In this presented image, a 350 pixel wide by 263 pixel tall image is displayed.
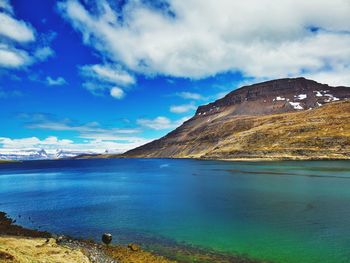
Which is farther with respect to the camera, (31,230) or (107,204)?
(107,204)

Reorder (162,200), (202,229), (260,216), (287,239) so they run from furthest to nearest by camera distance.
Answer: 1. (162,200)
2. (260,216)
3. (202,229)
4. (287,239)

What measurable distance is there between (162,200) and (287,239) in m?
37.4

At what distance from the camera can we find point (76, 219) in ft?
170

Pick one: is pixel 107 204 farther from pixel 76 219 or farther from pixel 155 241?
pixel 155 241

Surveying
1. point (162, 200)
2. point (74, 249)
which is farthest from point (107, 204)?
point (74, 249)

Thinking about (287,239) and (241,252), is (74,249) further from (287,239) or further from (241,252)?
(287,239)

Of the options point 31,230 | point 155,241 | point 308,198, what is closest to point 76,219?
point 31,230

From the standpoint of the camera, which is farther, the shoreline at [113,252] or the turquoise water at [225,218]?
the turquoise water at [225,218]

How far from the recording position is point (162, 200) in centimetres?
7094

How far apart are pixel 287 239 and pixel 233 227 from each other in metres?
8.33

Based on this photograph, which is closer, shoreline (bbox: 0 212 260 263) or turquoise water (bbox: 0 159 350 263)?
shoreline (bbox: 0 212 260 263)

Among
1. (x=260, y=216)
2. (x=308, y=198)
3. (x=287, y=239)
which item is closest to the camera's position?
(x=287, y=239)

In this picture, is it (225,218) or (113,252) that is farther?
(225,218)

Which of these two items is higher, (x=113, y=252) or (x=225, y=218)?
(x=225, y=218)
